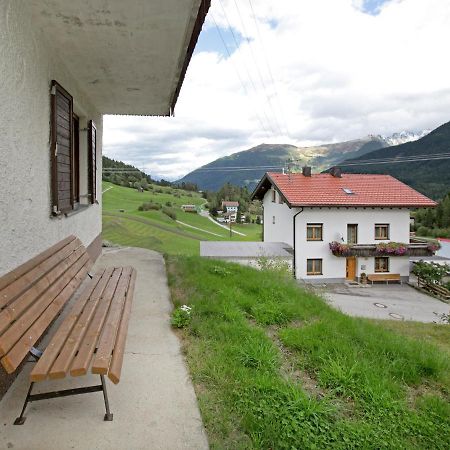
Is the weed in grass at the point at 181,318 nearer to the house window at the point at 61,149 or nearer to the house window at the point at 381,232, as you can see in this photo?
the house window at the point at 61,149

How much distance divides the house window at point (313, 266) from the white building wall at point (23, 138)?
1779cm

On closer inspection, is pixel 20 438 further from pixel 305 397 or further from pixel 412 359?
pixel 412 359

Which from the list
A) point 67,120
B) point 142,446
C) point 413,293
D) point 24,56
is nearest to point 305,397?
point 142,446

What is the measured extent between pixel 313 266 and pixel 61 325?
62.3 ft

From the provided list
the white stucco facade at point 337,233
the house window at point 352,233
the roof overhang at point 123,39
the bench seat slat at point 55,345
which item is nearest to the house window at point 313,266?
the white stucco facade at point 337,233

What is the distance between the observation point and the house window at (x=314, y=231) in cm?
2045

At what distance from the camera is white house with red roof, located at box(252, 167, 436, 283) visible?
20.3 meters

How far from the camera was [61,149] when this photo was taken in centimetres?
446

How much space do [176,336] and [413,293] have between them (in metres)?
19.3

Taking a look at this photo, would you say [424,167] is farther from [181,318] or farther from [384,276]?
[181,318]

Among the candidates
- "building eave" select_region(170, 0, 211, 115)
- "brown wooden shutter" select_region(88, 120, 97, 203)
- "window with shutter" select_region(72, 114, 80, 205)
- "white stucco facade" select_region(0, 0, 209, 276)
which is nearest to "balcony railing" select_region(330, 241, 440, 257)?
"brown wooden shutter" select_region(88, 120, 97, 203)

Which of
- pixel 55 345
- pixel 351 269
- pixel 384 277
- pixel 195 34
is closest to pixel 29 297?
pixel 55 345

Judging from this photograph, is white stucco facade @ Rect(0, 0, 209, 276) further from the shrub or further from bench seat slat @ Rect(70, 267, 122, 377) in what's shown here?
the shrub

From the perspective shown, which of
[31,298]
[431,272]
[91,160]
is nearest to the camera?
[31,298]
